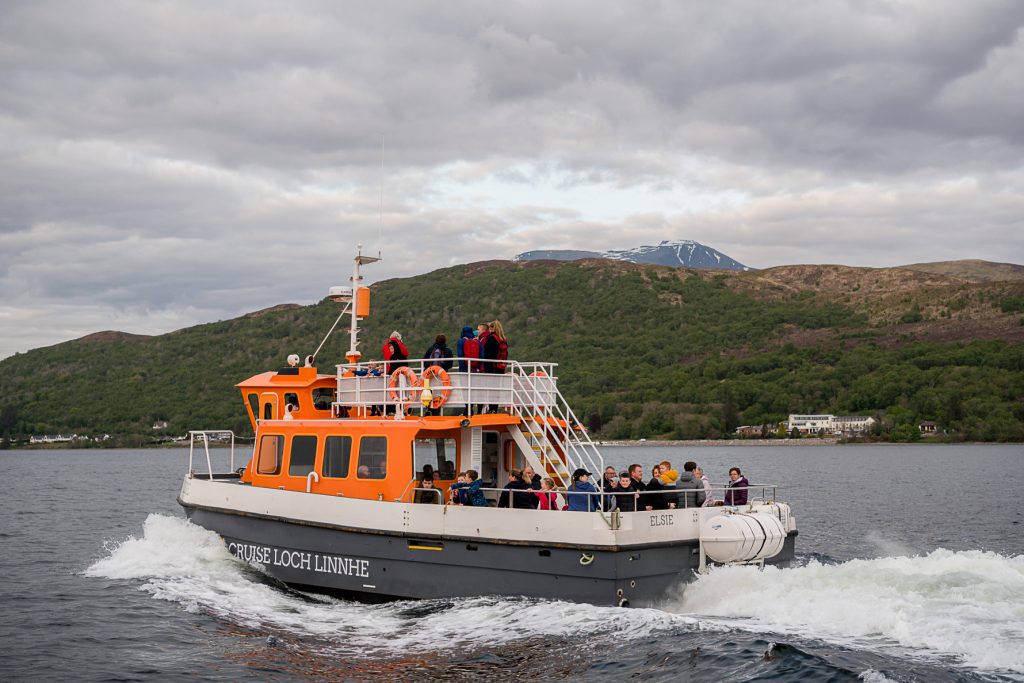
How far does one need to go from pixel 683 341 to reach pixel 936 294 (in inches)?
1673

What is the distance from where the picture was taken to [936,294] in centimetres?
14675

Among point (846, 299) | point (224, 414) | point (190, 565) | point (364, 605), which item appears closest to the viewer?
point (364, 605)

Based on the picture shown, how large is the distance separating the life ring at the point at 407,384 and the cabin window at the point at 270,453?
255 centimetres

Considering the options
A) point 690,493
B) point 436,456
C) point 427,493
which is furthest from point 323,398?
point 690,493

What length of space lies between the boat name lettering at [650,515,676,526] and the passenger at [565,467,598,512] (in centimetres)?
90

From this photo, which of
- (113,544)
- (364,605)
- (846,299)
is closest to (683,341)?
(846,299)

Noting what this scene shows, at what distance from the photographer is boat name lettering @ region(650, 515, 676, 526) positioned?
13391 mm

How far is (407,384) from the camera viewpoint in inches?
622

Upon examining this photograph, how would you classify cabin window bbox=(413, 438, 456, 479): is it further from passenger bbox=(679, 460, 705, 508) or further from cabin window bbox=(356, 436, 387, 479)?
passenger bbox=(679, 460, 705, 508)

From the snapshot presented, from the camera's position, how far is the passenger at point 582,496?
44.9 feet

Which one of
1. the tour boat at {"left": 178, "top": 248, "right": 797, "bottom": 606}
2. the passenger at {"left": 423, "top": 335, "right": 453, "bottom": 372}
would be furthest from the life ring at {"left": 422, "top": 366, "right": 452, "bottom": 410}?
the passenger at {"left": 423, "top": 335, "right": 453, "bottom": 372}

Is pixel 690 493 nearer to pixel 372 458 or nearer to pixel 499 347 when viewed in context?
pixel 499 347

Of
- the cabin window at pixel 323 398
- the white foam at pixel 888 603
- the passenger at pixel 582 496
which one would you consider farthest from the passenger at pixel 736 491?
the cabin window at pixel 323 398

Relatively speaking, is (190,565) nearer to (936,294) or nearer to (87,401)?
(87,401)
